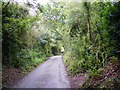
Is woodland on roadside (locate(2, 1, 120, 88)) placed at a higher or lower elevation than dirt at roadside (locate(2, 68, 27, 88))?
higher

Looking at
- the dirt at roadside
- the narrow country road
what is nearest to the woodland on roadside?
Result: the dirt at roadside

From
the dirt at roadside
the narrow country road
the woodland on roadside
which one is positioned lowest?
the narrow country road

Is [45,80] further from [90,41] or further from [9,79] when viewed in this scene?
[90,41]

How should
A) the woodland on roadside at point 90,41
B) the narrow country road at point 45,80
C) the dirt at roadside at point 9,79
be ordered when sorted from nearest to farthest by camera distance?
the woodland on roadside at point 90,41 → the narrow country road at point 45,80 → the dirt at roadside at point 9,79

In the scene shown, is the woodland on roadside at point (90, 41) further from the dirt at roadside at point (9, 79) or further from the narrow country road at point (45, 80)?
the narrow country road at point (45, 80)

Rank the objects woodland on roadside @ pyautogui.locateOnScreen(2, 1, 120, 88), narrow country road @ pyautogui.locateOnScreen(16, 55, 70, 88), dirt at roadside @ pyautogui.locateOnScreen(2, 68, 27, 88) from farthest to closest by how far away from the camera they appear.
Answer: dirt at roadside @ pyautogui.locateOnScreen(2, 68, 27, 88)
narrow country road @ pyautogui.locateOnScreen(16, 55, 70, 88)
woodland on roadside @ pyautogui.locateOnScreen(2, 1, 120, 88)

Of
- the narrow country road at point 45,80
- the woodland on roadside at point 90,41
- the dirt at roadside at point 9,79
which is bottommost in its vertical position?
the narrow country road at point 45,80

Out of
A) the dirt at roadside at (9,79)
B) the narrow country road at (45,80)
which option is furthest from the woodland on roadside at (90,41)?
the narrow country road at (45,80)

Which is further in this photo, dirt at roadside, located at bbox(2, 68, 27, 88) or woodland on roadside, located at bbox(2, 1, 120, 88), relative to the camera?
dirt at roadside, located at bbox(2, 68, 27, 88)

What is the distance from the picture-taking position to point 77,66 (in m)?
7.34

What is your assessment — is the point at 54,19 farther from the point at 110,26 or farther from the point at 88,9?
the point at 110,26

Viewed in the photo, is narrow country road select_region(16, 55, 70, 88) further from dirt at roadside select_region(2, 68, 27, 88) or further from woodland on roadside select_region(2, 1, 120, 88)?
woodland on roadside select_region(2, 1, 120, 88)

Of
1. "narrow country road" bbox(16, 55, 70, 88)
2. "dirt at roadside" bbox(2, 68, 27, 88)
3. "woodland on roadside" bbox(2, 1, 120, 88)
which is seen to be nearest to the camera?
"woodland on roadside" bbox(2, 1, 120, 88)

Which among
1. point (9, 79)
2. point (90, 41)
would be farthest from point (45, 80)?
point (90, 41)
